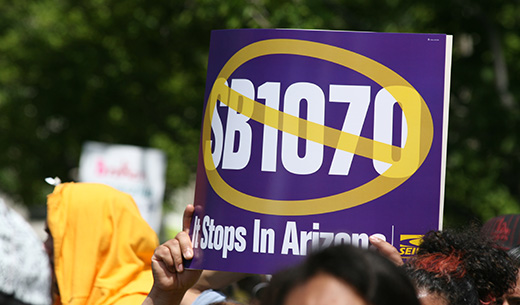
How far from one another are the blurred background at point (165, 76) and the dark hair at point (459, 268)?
634cm

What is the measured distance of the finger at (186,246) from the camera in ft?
7.73

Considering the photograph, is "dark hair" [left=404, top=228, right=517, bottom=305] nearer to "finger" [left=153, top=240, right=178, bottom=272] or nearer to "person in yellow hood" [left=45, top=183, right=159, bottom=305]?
"finger" [left=153, top=240, right=178, bottom=272]

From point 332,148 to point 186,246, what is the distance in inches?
21.9

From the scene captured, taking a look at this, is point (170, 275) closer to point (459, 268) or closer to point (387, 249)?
point (387, 249)

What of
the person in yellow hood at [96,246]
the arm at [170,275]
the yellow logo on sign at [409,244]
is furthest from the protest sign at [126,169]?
the yellow logo on sign at [409,244]

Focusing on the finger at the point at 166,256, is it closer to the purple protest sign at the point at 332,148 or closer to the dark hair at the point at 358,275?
the purple protest sign at the point at 332,148

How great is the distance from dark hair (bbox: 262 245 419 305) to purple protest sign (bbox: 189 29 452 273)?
81 centimetres

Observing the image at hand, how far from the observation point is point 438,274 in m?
2.22

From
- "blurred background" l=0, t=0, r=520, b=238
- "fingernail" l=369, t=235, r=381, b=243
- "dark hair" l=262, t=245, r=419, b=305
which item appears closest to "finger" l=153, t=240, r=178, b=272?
"fingernail" l=369, t=235, r=381, b=243

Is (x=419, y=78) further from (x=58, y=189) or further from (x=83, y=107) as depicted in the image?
(x=83, y=107)

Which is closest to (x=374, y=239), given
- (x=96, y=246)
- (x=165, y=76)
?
(x=96, y=246)

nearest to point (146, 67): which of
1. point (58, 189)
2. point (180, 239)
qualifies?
point (58, 189)

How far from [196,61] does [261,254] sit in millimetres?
10616

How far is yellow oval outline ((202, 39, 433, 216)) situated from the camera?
7.14 feet
